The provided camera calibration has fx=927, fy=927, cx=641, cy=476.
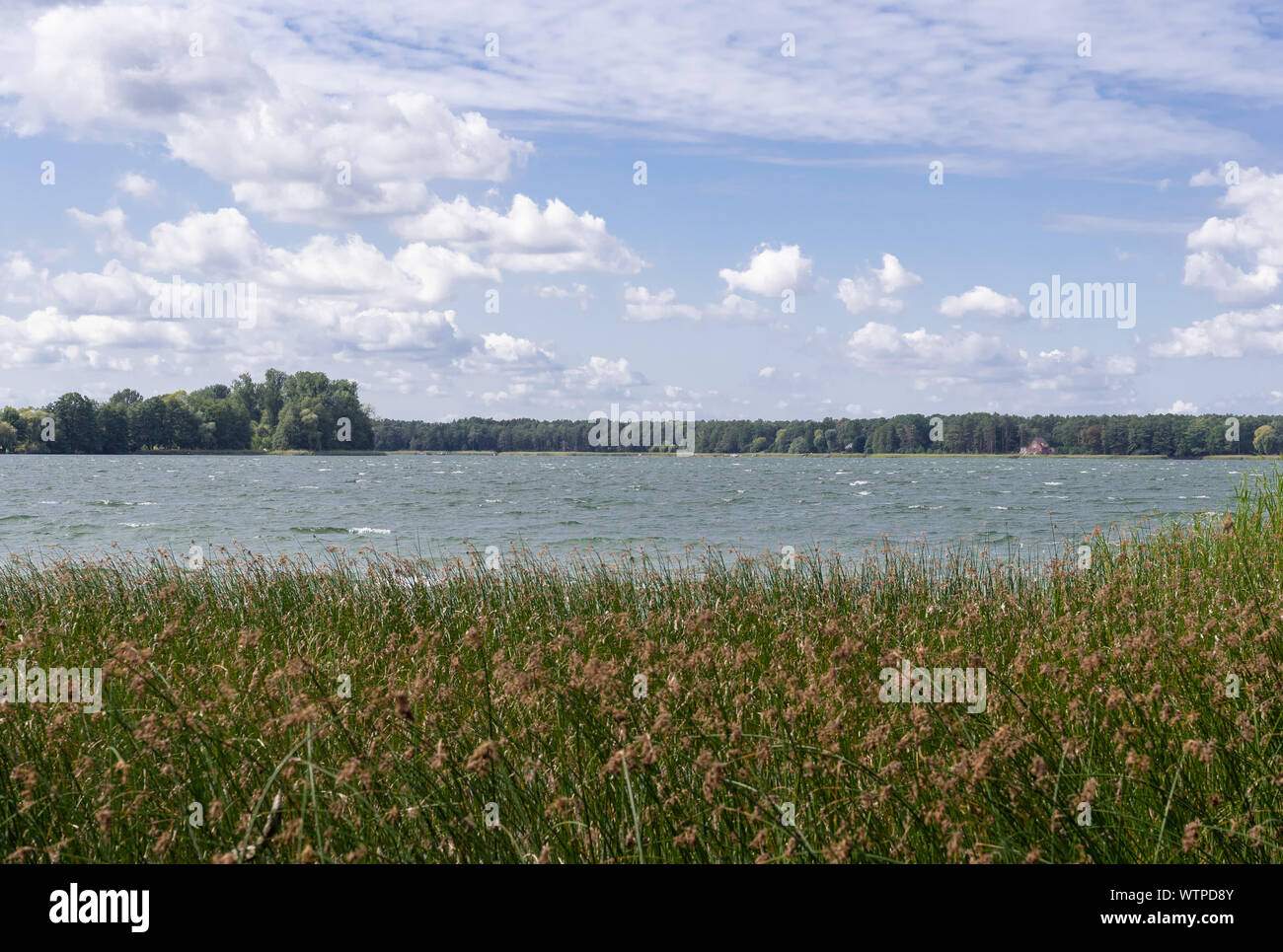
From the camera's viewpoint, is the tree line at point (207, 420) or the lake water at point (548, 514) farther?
the tree line at point (207, 420)

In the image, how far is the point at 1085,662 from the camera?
339 centimetres

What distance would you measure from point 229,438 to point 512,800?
445 feet

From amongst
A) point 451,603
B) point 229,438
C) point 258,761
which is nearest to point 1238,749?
point 258,761

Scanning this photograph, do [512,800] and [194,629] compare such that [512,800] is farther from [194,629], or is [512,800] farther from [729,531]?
[729,531]

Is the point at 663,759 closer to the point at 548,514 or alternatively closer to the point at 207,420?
the point at 548,514

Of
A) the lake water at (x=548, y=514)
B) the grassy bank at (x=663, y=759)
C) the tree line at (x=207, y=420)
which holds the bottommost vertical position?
the lake water at (x=548, y=514)
